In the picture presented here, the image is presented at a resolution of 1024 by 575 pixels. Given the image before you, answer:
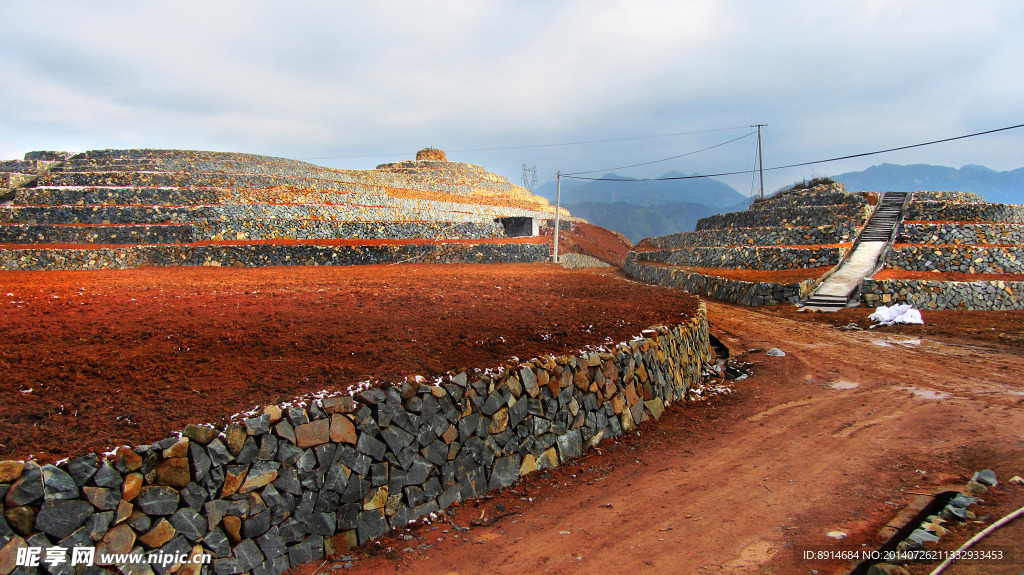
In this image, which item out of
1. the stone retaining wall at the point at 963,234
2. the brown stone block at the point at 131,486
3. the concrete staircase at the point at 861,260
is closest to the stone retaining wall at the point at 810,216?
the concrete staircase at the point at 861,260

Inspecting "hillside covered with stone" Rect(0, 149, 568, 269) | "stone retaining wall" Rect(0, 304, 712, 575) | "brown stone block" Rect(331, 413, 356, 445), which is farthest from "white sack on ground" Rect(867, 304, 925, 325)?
"brown stone block" Rect(331, 413, 356, 445)

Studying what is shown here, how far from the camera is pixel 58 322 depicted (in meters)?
7.28

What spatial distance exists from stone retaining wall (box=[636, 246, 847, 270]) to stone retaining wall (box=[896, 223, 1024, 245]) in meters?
2.94

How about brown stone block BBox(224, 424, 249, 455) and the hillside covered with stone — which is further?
the hillside covered with stone

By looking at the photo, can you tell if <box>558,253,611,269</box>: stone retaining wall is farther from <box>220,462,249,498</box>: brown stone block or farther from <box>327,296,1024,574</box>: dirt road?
<box>220,462,249,498</box>: brown stone block

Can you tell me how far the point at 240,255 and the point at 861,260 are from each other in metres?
25.8

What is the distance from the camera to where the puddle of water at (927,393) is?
8.83 metres

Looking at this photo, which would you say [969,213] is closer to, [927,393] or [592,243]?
[927,393]

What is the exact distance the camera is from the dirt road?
187 inches

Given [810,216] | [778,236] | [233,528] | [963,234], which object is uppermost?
[810,216]

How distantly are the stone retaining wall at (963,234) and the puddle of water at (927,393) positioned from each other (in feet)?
56.8

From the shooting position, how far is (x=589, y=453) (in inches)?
281

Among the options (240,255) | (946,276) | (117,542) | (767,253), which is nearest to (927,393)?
(117,542)

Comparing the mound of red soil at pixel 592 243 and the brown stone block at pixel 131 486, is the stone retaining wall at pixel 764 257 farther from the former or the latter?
the brown stone block at pixel 131 486
